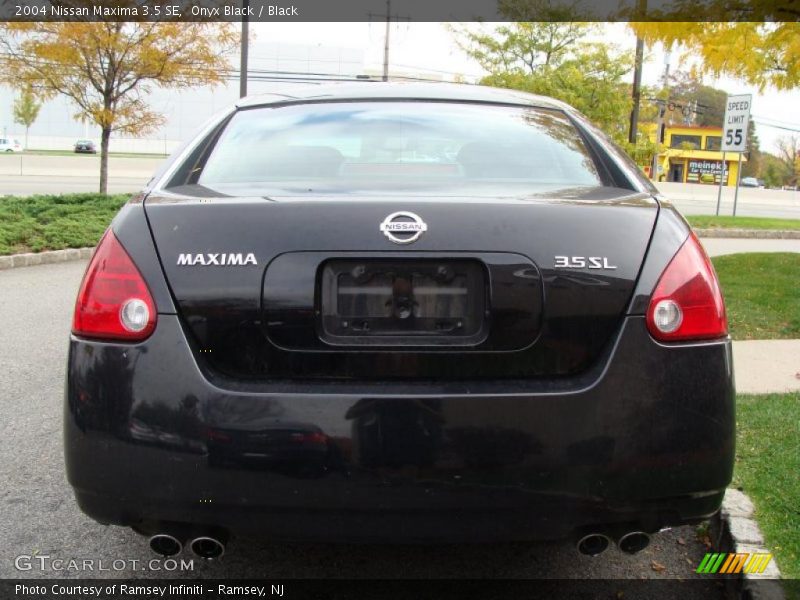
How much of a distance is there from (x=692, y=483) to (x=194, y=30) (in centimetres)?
1603

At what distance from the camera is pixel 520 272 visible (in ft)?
6.79

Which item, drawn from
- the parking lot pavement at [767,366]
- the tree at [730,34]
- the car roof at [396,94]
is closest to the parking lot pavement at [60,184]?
the tree at [730,34]

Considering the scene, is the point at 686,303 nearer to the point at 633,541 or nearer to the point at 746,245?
the point at 633,541

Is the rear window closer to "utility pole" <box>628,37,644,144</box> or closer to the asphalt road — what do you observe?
"utility pole" <box>628,37,644,144</box>

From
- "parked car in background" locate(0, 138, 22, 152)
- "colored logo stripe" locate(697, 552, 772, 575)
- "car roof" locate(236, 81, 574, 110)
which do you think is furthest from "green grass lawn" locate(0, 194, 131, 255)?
"parked car in background" locate(0, 138, 22, 152)

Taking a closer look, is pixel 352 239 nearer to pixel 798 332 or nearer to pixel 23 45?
pixel 798 332

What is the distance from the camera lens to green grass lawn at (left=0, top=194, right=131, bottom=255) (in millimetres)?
10719

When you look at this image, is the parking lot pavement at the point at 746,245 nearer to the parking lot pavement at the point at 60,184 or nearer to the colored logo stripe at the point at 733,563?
the colored logo stripe at the point at 733,563

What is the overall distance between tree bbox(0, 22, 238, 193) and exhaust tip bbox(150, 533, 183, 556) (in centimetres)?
1496

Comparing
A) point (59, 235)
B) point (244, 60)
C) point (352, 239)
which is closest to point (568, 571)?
point (352, 239)

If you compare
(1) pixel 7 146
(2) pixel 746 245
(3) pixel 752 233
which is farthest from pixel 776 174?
(2) pixel 746 245

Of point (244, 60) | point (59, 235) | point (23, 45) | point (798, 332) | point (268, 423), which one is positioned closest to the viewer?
point (268, 423)

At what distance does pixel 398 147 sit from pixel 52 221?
11029 mm

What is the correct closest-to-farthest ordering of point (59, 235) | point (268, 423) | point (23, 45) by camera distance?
point (268, 423), point (59, 235), point (23, 45)
